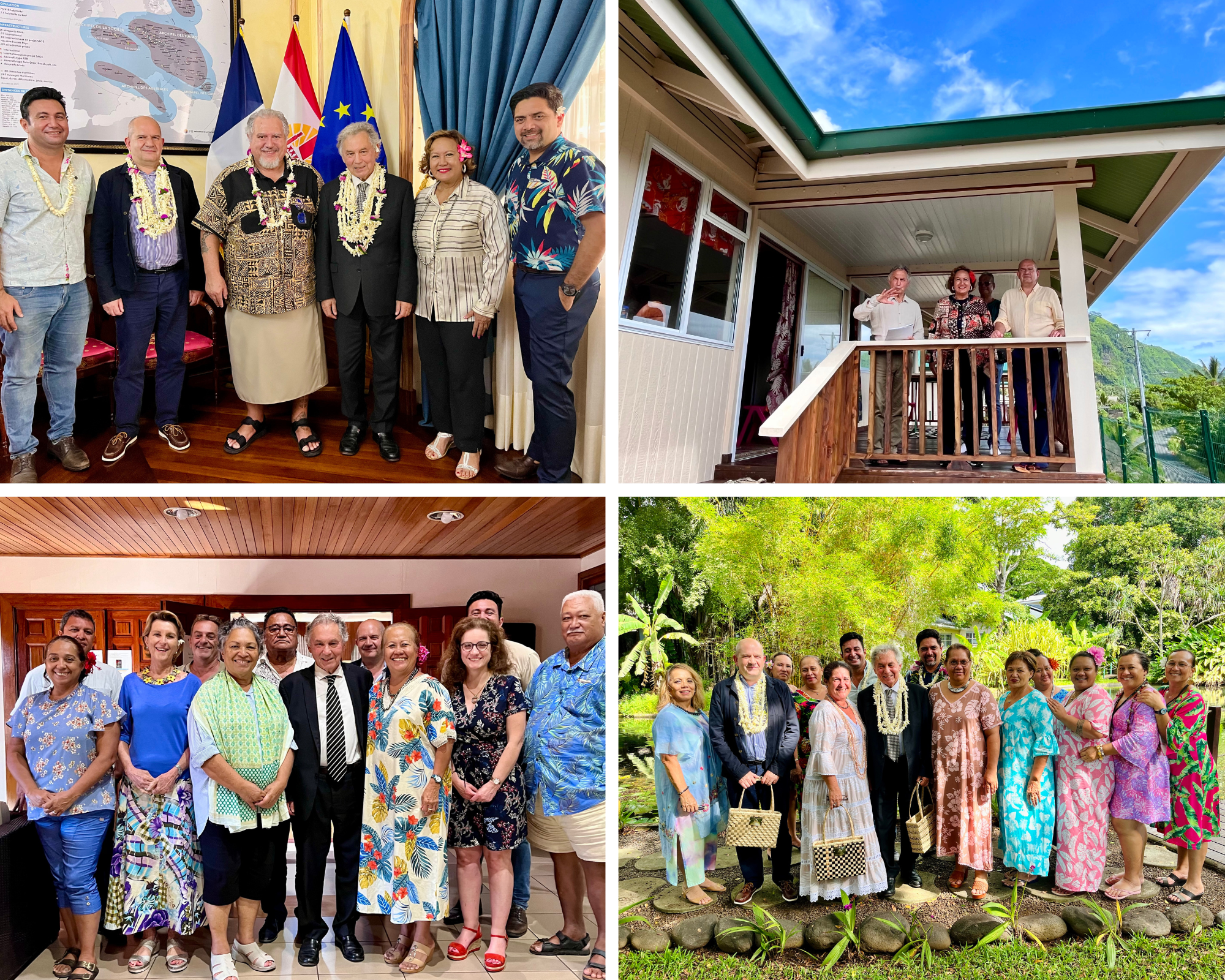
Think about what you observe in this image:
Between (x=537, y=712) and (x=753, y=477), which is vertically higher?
(x=753, y=477)

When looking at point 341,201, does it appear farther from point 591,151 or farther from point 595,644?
point 595,644

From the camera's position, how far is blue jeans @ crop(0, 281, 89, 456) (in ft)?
10.0

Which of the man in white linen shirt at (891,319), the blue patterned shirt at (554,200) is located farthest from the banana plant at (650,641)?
the blue patterned shirt at (554,200)

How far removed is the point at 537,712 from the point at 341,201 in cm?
238

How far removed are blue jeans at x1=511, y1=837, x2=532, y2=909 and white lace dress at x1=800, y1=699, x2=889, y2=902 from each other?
1.34 metres

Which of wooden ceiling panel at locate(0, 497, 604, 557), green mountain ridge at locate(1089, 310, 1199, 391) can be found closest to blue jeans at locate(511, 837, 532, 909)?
wooden ceiling panel at locate(0, 497, 604, 557)

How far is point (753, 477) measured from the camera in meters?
4.84

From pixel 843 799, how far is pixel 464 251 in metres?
3.00

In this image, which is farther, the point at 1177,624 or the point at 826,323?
the point at 826,323

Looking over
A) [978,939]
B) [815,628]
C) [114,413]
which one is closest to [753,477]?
[815,628]

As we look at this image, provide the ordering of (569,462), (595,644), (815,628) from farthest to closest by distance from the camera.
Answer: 1. (815,628)
2. (595,644)
3. (569,462)

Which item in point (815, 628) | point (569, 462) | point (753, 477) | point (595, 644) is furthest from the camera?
point (753, 477)

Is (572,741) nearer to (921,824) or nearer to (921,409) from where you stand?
(921,824)

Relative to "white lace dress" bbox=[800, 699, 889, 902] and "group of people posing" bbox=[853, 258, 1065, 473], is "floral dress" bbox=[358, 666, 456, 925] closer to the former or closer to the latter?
"white lace dress" bbox=[800, 699, 889, 902]
